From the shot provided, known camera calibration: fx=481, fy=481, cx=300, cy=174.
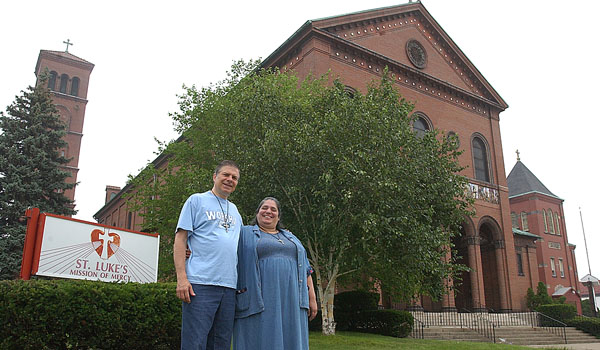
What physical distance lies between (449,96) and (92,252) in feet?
78.1

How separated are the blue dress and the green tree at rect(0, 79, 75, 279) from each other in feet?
65.3

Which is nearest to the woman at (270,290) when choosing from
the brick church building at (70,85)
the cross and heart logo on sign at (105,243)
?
the cross and heart logo on sign at (105,243)

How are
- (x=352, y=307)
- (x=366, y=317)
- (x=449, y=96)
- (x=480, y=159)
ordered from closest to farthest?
(x=366, y=317), (x=352, y=307), (x=449, y=96), (x=480, y=159)

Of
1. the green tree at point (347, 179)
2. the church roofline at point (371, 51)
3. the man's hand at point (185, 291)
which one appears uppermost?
the church roofline at point (371, 51)

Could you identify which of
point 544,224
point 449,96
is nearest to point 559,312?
point 449,96

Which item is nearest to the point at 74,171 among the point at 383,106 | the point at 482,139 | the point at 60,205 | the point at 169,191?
the point at 60,205

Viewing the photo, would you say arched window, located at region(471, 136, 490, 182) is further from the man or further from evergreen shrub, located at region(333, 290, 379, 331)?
the man

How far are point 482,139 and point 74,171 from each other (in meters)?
38.6

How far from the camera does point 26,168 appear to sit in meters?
22.2

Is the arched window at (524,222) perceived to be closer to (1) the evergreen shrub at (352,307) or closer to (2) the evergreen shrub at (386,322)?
(2) the evergreen shrub at (386,322)

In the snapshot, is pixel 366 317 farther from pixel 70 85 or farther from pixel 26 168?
pixel 70 85

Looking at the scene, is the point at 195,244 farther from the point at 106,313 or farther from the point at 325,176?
the point at 325,176

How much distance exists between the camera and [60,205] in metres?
23.1

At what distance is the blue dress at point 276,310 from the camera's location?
4.19 meters
